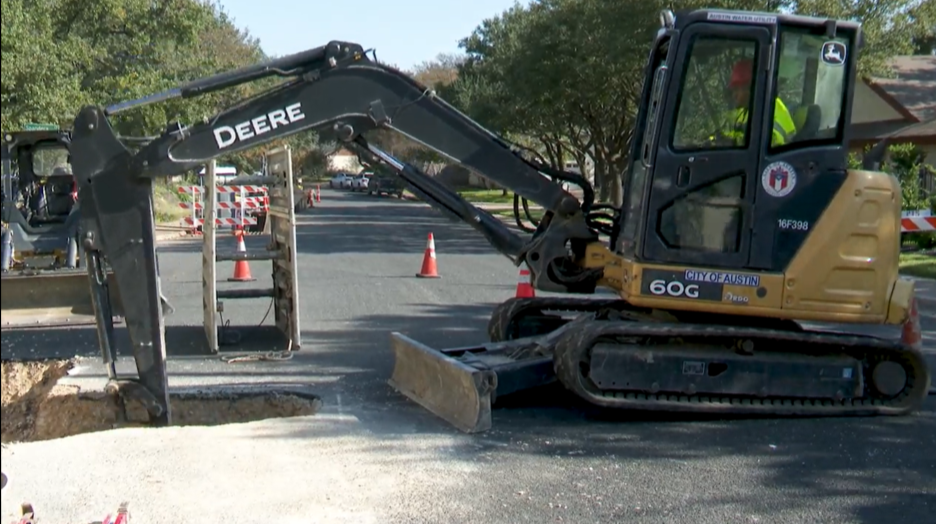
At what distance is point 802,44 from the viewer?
7852 millimetres

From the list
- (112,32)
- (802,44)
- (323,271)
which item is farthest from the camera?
(112,32)

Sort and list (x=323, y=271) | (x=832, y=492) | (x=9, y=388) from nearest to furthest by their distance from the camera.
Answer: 1. (x=832, y=492)
2. (x=9, y=388)
3. (x=323, y=271)

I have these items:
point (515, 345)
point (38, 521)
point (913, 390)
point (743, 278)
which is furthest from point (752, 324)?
point (38, 521)

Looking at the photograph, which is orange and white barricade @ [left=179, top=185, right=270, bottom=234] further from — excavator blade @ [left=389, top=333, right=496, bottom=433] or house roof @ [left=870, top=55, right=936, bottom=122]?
house roof @ [left=870, top=55, right=936, bottom=122]

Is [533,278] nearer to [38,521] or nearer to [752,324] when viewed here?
[752,324]

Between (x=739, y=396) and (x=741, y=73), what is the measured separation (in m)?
2.39

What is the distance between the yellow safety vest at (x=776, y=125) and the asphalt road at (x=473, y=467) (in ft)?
6.85

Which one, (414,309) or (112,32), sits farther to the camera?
(112,32)

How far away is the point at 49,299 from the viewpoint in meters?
12.6

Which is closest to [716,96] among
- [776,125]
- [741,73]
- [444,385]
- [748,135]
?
[741,73]

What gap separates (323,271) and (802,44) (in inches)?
489

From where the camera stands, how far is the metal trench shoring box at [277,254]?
34.9ft

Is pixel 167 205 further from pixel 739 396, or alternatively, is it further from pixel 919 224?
pixel 739 396

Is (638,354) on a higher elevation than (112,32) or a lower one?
lower
